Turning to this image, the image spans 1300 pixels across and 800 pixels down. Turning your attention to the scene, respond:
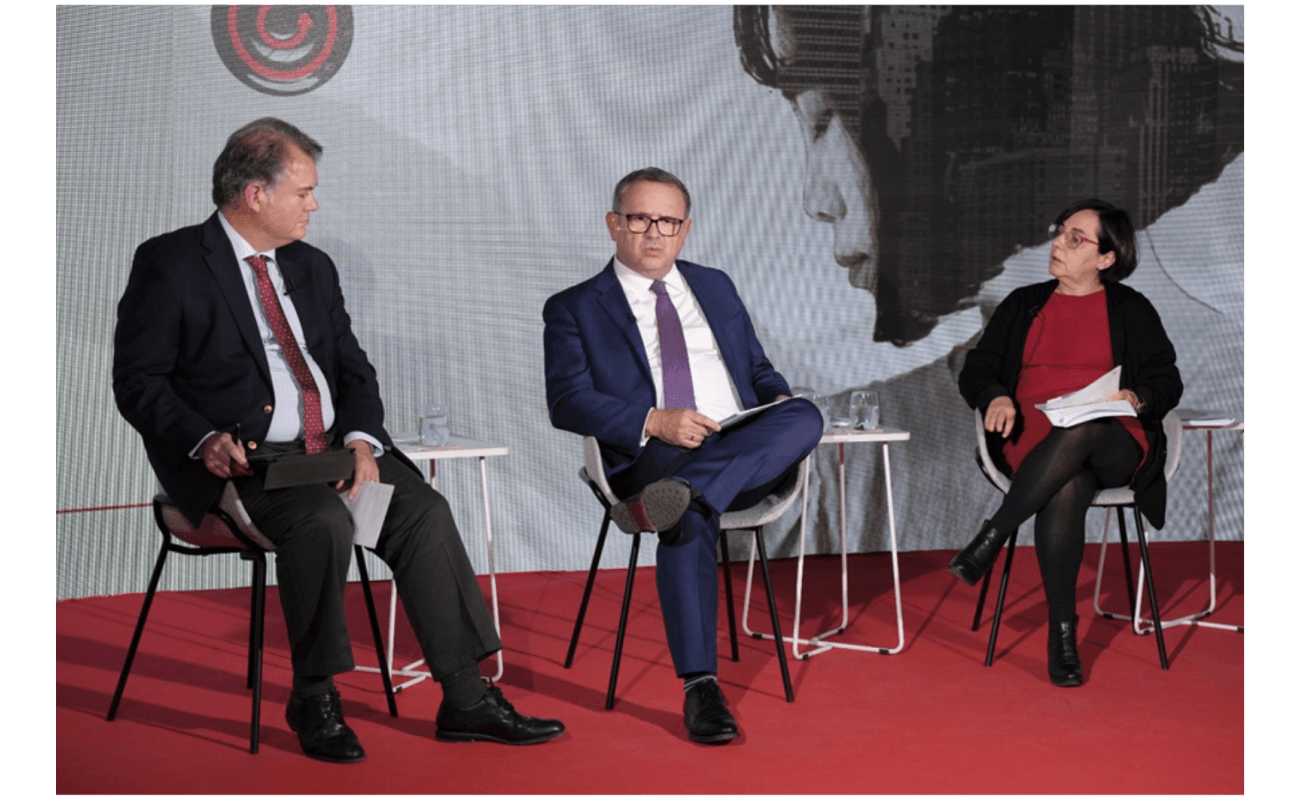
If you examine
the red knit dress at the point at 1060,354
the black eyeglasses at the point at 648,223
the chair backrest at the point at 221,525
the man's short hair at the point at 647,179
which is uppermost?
the man's short hair at the point at 647,179

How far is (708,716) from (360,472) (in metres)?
0.95

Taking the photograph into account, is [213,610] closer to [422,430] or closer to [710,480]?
[422,430]

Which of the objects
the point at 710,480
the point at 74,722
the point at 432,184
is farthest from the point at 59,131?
the point at 710,480

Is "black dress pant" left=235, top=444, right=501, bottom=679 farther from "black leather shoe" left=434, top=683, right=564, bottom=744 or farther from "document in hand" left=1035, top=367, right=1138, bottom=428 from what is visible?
"document in hand" left=1035, top=367, right=1138, bottom=428

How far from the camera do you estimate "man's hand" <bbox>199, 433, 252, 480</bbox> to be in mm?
2670

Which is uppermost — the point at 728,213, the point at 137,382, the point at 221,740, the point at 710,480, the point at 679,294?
the point at 728,213

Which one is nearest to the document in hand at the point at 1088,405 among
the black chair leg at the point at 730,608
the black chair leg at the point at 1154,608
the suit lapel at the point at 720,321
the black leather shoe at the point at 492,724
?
the black chair leg at the point at 1154,608

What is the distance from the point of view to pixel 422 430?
11.2 feet

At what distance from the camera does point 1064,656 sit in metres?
3.31

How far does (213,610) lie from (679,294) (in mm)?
1981

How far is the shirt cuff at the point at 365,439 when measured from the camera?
9.61 feet

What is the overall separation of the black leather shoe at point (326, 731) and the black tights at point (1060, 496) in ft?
5.82

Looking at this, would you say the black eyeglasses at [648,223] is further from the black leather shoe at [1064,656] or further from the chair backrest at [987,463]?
the black leather shoe at [1064,656]

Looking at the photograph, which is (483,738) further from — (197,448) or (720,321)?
(720,321)
